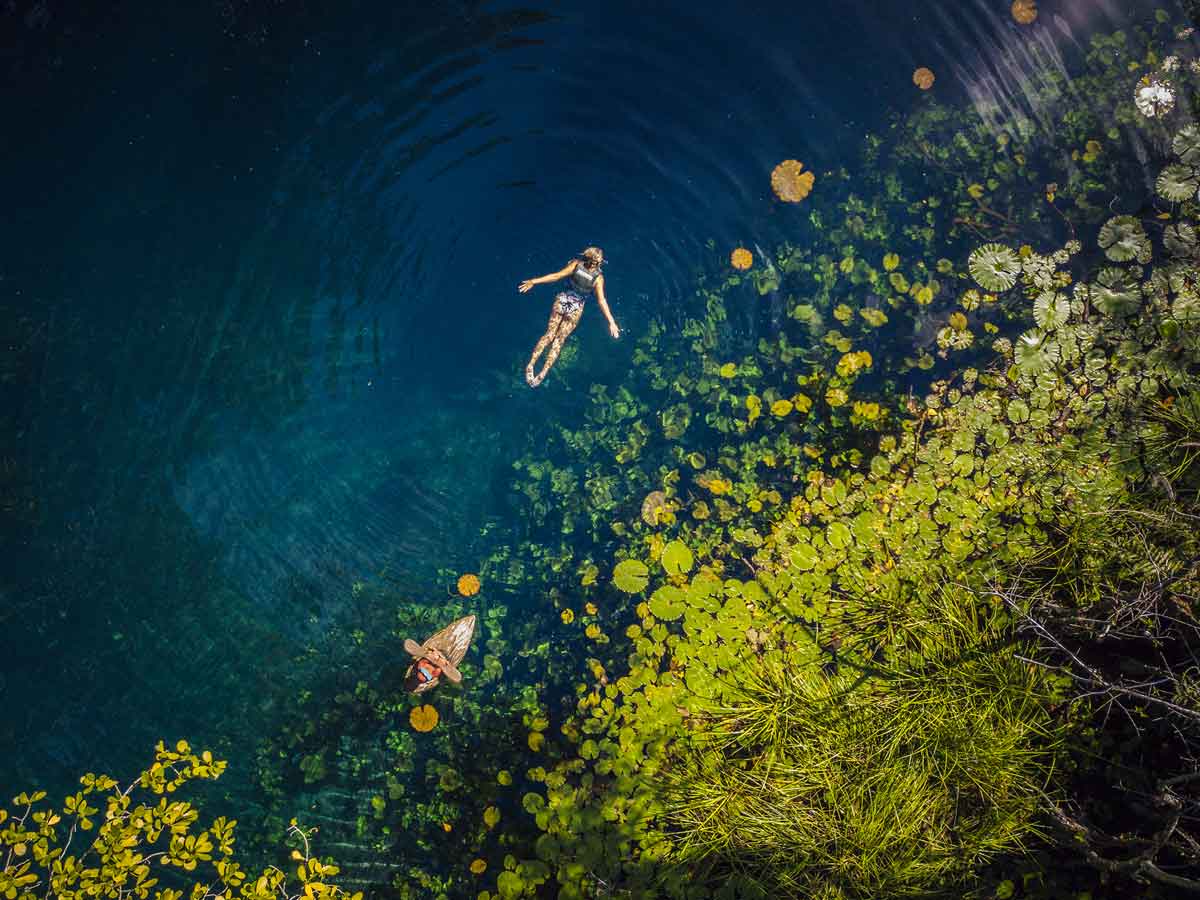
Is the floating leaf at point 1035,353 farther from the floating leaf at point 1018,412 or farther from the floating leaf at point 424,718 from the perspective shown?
the floating leaf at point 424,718

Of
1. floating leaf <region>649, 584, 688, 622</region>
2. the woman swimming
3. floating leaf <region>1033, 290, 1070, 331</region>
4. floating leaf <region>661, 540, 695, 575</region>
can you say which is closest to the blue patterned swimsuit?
the woman swimming

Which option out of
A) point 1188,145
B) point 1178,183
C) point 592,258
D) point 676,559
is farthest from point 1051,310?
point 592,258

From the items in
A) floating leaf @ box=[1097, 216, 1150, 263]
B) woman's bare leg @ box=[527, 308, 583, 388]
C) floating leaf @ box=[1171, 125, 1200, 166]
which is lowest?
floating leaf @ box=[1097, 216, 1150, 263]

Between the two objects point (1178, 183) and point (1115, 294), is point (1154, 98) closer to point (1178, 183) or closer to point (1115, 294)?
point (1178, 183)

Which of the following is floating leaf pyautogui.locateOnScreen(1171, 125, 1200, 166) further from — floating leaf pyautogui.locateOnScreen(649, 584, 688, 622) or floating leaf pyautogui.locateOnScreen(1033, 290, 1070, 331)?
floating leaf pyautogui.locateOnScreen(649, 584, 688, 622)

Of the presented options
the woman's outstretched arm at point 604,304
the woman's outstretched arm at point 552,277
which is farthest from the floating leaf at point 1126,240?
the woman's outstretched arm at point 552,277

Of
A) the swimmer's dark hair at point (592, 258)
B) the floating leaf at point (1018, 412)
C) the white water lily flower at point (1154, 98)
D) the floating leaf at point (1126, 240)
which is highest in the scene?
the swimmer's dark hair at point (592, 258)
